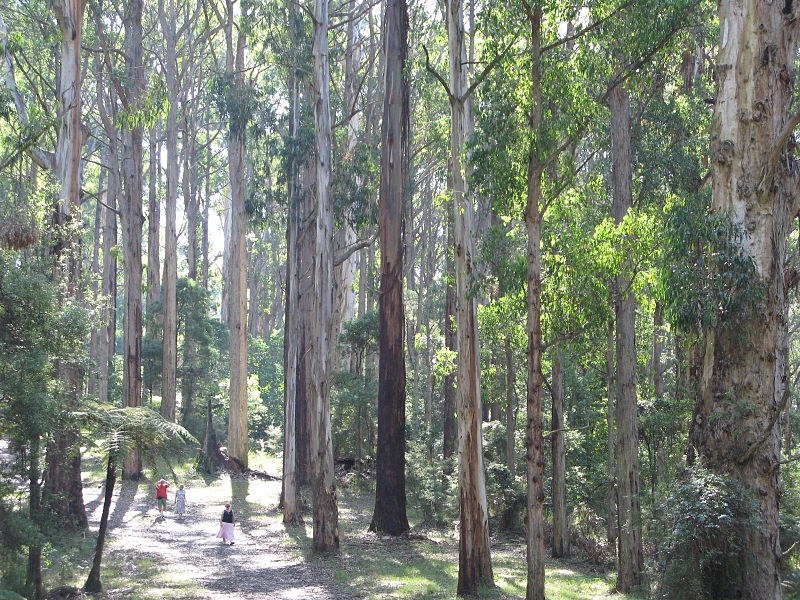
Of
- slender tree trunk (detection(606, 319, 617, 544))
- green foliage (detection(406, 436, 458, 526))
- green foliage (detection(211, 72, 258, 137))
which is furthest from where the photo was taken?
green foliage (detection(211, 72, 258, 137))

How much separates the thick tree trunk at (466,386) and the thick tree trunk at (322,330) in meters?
4.35

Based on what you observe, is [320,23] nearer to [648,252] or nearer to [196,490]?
[648,252]

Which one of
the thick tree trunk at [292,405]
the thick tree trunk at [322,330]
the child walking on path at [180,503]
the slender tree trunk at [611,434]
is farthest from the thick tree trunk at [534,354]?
the child walking on path at [180,503]

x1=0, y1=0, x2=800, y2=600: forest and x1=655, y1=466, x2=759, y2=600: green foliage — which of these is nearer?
x1=655, y1=466, x2=759, y2=600: green foliage

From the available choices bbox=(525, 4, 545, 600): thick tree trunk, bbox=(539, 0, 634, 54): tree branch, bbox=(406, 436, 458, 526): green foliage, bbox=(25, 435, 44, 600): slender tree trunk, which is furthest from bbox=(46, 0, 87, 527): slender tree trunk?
bbox=(539, 0, 634, 54): tree branch

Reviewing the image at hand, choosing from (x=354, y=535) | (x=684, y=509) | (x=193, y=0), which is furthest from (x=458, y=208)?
(x=193, y=0)

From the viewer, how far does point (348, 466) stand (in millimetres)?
30125

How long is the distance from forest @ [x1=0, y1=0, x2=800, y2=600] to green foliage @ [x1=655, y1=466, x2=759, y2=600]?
0.12 ft

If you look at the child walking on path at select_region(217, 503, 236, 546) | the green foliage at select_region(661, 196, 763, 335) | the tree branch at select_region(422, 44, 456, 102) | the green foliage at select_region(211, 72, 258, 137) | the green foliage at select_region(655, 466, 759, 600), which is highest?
the green foliage at select_region(211, 72, 258, 137)

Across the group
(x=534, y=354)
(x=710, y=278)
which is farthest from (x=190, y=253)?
(x=710, y=278)

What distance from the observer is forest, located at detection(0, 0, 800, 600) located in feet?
34.8

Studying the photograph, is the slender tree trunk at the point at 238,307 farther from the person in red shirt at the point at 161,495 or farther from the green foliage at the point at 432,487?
the green foliage at the point at 432,487

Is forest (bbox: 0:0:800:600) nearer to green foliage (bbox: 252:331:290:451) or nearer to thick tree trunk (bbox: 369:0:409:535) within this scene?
thick tree trunk (bbox: 369:0:409:535)

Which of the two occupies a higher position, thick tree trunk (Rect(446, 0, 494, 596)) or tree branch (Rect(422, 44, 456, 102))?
tree branch (Rect(422, 44, 456, 102))
